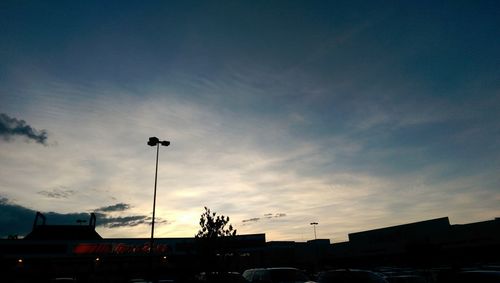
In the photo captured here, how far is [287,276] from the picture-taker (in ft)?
44.3

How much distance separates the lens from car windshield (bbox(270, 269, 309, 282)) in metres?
13.3

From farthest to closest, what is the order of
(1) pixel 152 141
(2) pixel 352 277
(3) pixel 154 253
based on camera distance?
(3) pixel 154 253, (1) pixel 152 141, (2) pixel 352 277

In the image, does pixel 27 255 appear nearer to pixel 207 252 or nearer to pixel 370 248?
pixel 207 252

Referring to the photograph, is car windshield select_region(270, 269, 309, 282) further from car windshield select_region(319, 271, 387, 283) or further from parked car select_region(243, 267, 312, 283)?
car windshield select_region(319, 271, 387, 283)

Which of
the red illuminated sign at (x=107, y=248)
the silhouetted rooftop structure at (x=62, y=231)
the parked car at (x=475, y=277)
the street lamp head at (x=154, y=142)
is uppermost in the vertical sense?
the street lamp head at (x=154, y=142)

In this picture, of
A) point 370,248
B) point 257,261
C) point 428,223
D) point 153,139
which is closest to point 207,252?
point 153,139

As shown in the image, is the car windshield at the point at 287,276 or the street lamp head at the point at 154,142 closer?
the car windshield at the point at 287,276

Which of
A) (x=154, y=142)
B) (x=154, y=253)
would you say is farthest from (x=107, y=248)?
(x=154, y=142)

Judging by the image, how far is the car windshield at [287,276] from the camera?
43.8 feet

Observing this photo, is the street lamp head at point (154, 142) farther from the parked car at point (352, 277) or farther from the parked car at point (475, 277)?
the parked car at point (475, 277)

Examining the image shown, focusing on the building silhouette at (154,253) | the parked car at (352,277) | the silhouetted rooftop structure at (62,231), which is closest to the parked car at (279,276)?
the parked car at (352,277)

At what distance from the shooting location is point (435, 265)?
45812 mm

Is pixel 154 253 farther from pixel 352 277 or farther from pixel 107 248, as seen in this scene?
pixel 352 277

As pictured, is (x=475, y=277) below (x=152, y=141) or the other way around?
below
